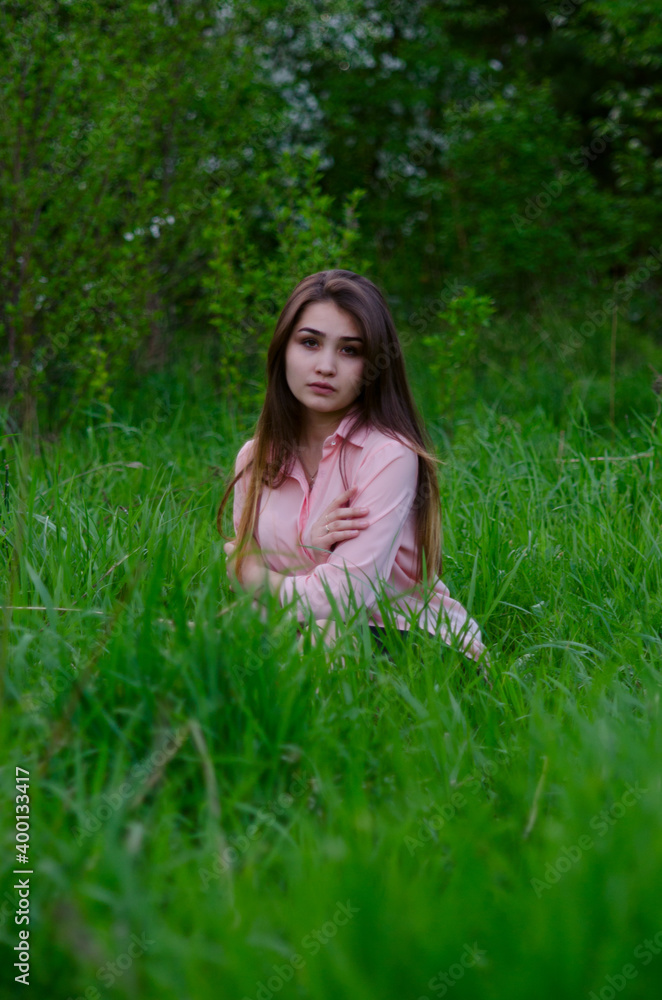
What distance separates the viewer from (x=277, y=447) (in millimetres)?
2553

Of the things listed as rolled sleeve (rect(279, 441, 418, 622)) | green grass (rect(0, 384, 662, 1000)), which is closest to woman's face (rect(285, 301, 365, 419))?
rolled sleeve (rect(279, 441, 418, 622))

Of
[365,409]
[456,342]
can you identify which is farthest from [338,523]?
[456,342]

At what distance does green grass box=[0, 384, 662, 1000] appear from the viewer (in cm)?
107

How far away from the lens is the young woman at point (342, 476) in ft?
7.18

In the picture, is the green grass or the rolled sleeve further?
the rolled sleeve

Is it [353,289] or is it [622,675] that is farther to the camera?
[353,289]

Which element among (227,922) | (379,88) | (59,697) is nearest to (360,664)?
(59,697)

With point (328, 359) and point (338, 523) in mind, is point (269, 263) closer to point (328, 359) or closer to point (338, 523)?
point (328, 359)

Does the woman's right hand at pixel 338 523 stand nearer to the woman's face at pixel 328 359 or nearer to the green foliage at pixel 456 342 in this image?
the woman's face at pixel 328 359

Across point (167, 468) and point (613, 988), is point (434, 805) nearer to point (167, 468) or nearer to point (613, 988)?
point (613, 988)

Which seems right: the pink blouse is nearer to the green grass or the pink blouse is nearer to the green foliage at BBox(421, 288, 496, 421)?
the green grass

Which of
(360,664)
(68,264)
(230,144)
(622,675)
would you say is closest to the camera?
(360,664)

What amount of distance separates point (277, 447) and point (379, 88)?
6739 millimetres

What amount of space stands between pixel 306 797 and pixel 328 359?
123 cm
